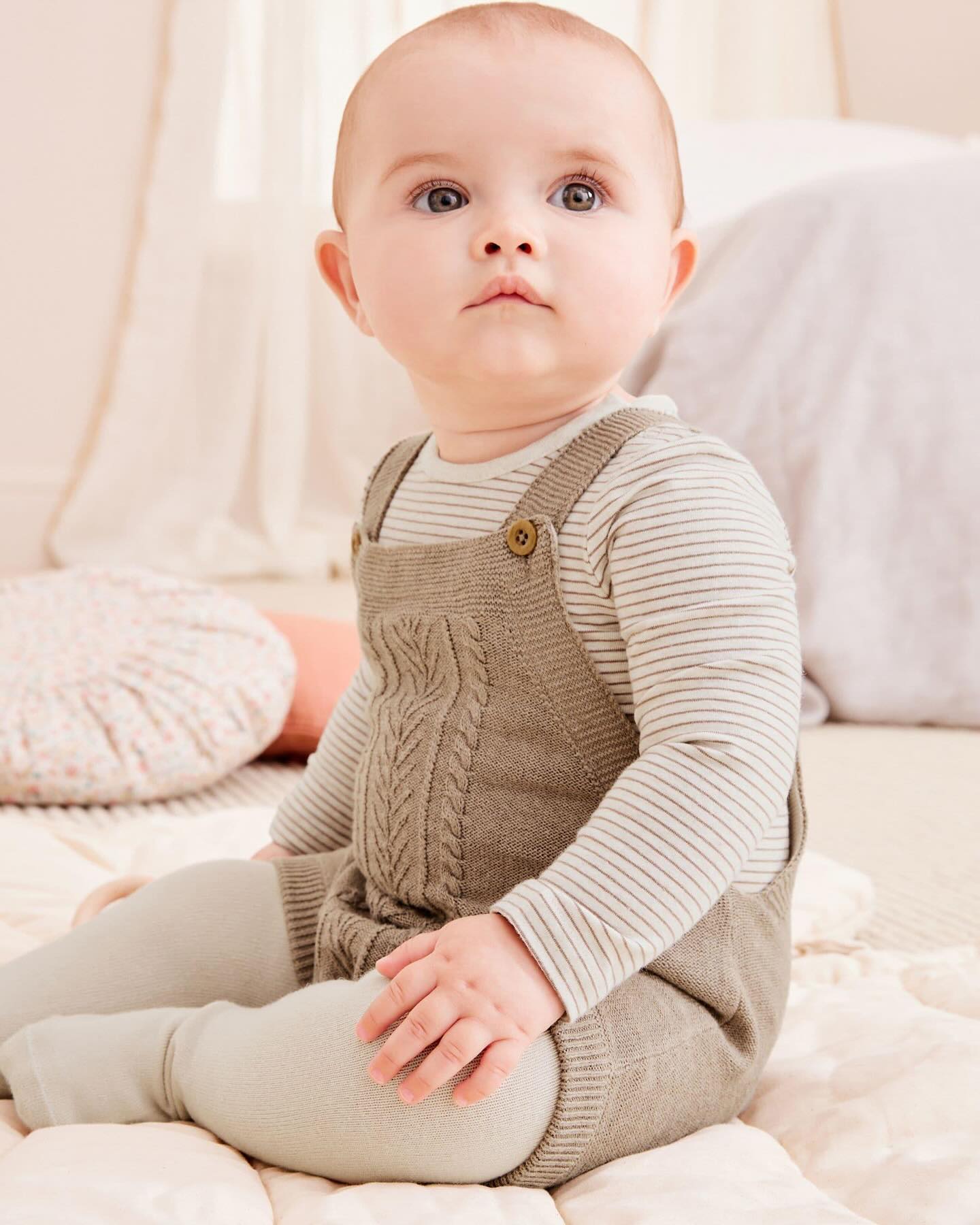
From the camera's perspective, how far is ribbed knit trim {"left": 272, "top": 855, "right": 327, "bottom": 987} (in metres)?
0.79

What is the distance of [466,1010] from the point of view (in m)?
0.58

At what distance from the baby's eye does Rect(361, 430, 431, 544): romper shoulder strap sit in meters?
0.18

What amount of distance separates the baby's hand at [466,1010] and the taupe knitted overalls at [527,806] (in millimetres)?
44

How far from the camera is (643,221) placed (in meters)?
0.73

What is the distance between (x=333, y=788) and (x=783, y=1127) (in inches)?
14.7

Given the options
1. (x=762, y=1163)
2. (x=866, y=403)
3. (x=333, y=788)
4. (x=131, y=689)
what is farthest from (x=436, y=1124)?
(x=866, y=403)

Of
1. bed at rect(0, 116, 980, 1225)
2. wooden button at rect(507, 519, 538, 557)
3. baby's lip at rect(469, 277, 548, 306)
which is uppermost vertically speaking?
baby's lip at rect(469, 277, 548, 306)

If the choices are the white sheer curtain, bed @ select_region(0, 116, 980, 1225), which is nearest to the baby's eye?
bed @ select_region(0, 116, 980, 1225)

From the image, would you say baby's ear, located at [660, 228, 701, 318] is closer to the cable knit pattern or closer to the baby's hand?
the cable knit pattern

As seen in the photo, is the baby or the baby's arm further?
the baby's arm

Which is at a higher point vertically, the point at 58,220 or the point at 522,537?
the point at 58,220

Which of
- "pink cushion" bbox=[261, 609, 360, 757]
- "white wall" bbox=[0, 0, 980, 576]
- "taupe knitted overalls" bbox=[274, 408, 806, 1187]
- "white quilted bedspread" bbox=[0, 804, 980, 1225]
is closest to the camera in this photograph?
"white quilted bedspread" bbox=[0, 804, 980, 1225]

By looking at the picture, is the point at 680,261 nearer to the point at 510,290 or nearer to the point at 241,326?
the point at 510,290

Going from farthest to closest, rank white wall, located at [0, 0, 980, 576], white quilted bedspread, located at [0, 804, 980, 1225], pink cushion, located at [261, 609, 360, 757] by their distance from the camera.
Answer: white wall, located at [0, 0, 980, 576] → pink cushion, located at [261, 609, 360, 757] → white quilted bedspread, located at [0, 804, 980, 1225]
